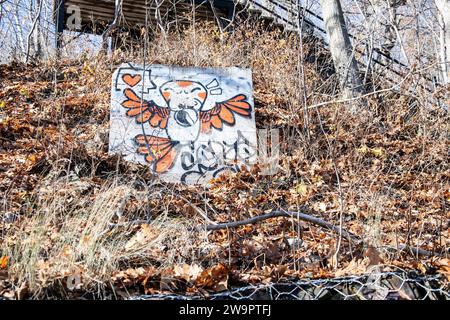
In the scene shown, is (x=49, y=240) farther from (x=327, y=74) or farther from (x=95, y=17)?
(x=95, y=17)

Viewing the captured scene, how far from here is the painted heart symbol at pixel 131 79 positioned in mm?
7234

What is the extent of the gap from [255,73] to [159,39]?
92.7 inches

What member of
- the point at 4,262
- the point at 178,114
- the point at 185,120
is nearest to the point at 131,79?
the point at 178,114

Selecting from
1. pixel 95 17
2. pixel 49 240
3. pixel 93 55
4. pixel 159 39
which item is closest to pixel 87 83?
pixel 93 55

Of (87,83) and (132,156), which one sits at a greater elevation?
(87,83)

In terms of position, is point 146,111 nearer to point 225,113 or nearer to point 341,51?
point 225,113

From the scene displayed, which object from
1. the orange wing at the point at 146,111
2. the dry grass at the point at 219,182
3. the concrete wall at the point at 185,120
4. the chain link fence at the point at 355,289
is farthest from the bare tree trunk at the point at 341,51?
the chain link fence at the point at 355,289

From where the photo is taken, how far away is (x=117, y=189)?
13.2ft

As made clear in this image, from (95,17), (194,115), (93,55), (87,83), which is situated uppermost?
(95,17)

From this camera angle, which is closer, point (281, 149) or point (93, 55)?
point (281, 149)

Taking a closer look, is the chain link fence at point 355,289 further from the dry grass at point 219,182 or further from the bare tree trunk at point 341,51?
the bare tree trunk at point 341,51

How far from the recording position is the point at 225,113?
716 cm

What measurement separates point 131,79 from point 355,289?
5.48m

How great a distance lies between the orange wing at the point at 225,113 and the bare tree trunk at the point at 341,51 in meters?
2.32
